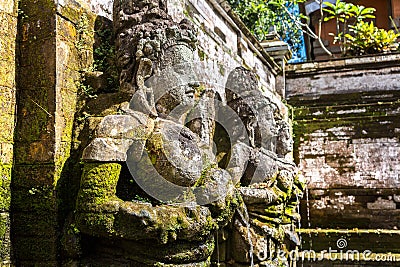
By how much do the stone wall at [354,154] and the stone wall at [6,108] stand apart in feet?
23.0

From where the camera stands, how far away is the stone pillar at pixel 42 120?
3379 millimetres

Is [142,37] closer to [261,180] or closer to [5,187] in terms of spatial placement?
[5,187]

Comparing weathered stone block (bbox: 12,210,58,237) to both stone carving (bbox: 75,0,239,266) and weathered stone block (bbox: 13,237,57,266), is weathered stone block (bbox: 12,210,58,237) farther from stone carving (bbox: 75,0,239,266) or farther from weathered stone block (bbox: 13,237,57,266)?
stone carving (bbox: 75,0,239,266)

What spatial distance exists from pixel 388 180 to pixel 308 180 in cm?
156

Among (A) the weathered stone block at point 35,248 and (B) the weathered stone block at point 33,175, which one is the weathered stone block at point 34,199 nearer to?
(B) the weathered stone block at point 33,175

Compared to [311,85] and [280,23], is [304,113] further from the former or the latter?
[280,23]

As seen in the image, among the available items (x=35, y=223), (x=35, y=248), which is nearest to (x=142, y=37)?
(x=35, y=223)

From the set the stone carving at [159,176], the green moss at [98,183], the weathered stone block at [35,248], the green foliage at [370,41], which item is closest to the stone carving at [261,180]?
the stone carving at [159,176]

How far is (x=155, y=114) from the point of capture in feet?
11.9

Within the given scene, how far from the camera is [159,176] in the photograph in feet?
10.7

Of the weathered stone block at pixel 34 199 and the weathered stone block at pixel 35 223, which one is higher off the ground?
the weathered stone block at pixel 34 199

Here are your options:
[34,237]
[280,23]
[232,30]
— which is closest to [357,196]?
[232,30]

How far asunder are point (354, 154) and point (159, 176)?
7.11m

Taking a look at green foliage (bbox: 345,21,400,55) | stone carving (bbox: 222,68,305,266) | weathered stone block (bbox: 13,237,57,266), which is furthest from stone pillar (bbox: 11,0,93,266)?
green foliage (bbox: 345,21,400,55)
